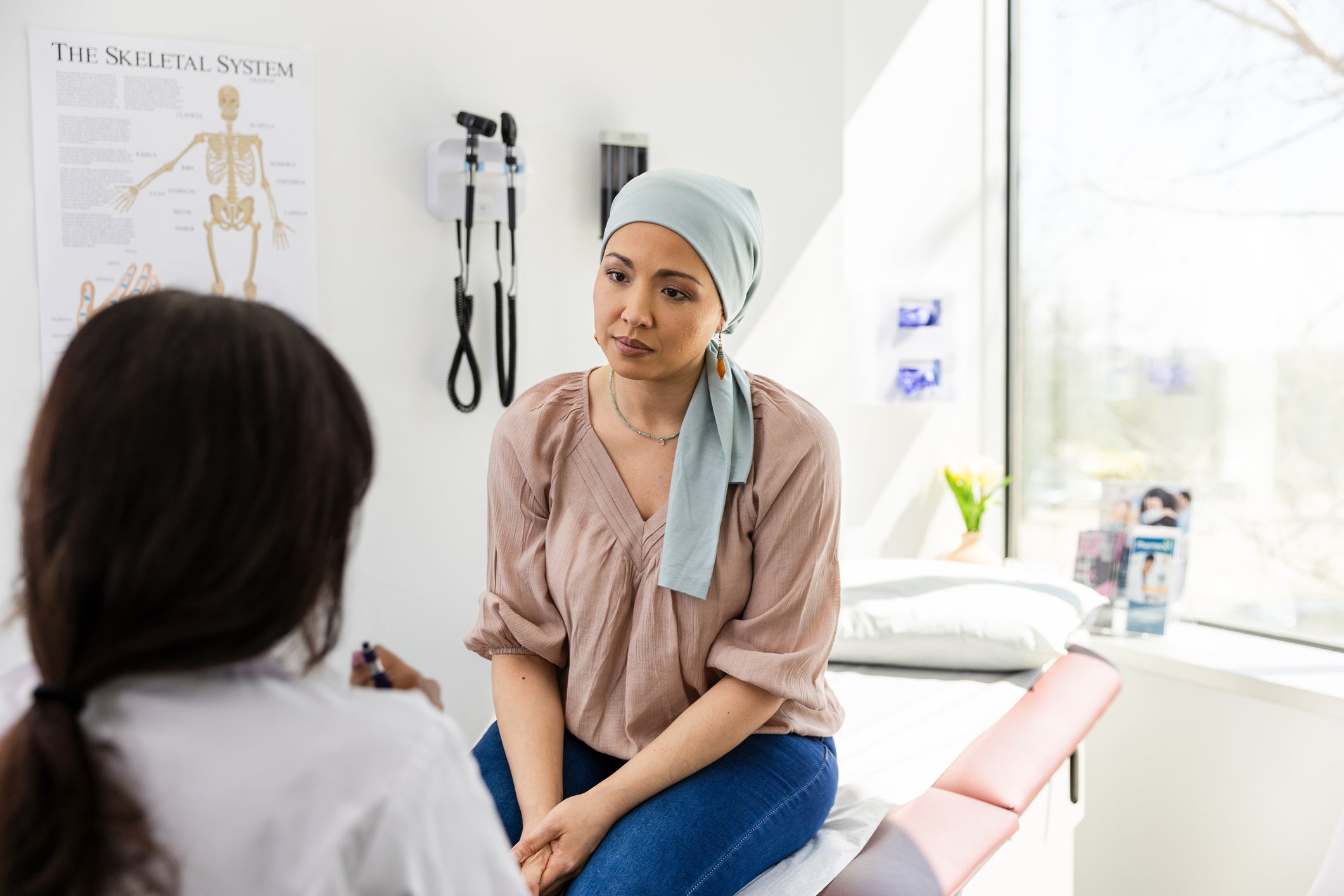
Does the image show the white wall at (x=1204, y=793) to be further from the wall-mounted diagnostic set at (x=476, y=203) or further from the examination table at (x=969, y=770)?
the wall-mounted diagnostic set at (x=476, y=203)

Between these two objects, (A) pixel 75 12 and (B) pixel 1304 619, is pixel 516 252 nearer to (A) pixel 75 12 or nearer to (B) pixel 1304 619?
(A) pixel 75 12

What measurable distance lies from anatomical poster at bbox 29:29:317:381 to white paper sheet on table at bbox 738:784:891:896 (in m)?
1.30

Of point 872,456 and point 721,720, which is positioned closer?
point 721,720

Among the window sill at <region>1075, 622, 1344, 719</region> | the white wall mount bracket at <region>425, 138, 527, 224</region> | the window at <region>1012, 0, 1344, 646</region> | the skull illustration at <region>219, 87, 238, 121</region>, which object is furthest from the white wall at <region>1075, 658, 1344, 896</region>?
the skull illustration at <region>219, 87, 238, 121</region>

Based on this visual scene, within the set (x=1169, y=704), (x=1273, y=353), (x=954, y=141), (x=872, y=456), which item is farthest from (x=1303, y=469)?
(x=954, y=141)

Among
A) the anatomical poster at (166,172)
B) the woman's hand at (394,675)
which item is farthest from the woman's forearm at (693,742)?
the anatomical poster at (166,172)

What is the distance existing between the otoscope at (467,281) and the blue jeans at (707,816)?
0.89 metres

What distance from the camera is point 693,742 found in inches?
54.3

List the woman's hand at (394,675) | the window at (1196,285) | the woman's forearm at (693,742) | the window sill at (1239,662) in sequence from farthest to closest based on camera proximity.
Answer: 1. the window at (1196,285)
2. the window sill at (1239,662)
3. the woman's forearm at (693,742)
4. the woman's hand at (394,675)

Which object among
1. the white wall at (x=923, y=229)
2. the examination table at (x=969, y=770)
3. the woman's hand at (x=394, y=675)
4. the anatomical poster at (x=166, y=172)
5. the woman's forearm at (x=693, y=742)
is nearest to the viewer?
the woman's hand at (x=394, y=675)

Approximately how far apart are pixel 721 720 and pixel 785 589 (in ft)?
0.67

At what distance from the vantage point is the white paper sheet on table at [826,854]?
4.34 feet

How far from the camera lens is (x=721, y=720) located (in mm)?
1393

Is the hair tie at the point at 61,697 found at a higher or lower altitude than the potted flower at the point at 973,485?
higher
